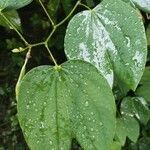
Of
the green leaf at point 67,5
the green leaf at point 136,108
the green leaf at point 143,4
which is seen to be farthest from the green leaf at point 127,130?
the green leaf at point 143,4

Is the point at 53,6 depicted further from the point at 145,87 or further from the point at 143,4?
the point at 143,4

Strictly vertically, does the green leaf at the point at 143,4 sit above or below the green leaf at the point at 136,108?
above

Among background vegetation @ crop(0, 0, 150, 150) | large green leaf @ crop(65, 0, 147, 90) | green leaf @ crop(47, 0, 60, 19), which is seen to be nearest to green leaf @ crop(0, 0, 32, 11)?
large green leaf @ crop(65, 0, 147, 90)

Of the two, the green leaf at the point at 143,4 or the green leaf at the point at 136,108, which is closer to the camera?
Answer: the green leaf at the point at 143,4

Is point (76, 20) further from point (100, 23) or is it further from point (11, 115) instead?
point (11, 115)

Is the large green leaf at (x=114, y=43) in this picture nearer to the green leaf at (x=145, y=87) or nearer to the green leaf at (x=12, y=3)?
the green leaf at (x=12, y=3)

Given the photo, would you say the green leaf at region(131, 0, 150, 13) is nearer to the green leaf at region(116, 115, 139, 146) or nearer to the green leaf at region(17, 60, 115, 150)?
the green leaf at region(17, 60, 115, 150)
